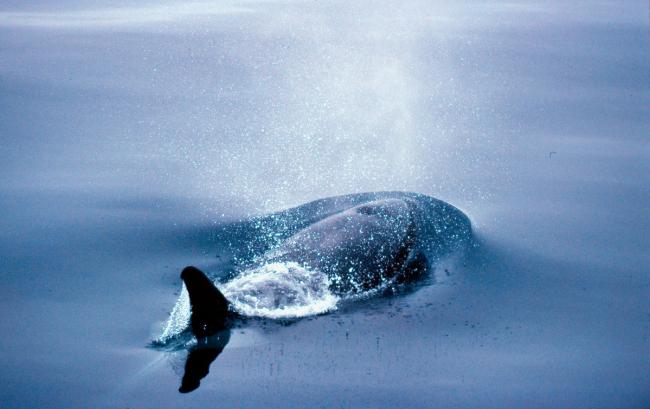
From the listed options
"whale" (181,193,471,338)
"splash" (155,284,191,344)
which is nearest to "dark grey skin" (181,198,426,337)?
"whale" (181,193,471,338)

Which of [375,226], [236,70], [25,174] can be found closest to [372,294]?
[375,226]

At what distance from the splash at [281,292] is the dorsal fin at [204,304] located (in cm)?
27

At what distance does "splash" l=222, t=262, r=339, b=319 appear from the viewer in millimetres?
7930

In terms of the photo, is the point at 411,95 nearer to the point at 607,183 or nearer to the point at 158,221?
the point at 607,183

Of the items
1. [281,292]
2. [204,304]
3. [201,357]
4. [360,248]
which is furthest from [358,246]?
[201,357]

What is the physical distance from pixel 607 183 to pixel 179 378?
756cm

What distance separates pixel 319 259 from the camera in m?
8.80

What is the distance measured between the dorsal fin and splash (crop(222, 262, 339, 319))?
266mm

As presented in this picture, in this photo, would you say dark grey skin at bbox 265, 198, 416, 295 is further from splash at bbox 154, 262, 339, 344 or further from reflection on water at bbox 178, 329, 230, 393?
reflection on water at bbox 178, 329, 230, 393

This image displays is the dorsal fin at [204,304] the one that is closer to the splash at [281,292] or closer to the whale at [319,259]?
the whale at [319,259]

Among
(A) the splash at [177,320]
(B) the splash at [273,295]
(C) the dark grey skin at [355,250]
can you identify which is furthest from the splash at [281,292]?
(A) the splash at [177,320]

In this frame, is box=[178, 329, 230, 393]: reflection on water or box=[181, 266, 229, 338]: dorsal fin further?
box=[181, 266, 229, 338]: dorsal fin

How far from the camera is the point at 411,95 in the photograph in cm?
1596

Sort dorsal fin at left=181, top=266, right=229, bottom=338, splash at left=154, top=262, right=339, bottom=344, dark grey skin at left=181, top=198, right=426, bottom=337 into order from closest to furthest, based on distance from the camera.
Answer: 1. dorsal fin at left=181, top=266, right=229, bottom=338
2. splash at left=154, top=262, right=339, bottom=344
3. dark grey skin at left=181, top=198, right=426, bottom=337
